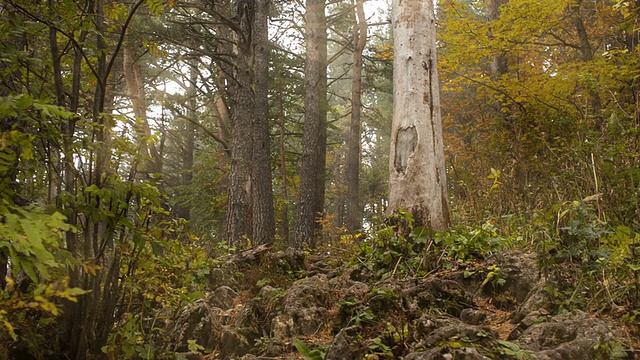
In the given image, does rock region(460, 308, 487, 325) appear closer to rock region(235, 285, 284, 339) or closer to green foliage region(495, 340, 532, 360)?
green foliage region(495, 340, 532, 360)

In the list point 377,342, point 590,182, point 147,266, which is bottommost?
point 377,342

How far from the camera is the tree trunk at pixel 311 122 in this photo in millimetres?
11617

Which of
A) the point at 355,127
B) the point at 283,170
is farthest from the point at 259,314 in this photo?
the point at 355,127

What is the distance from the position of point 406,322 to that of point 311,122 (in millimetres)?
9235

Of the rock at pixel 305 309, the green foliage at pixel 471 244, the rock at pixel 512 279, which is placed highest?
the green foliage at pixel 471 244

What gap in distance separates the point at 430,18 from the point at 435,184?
2108 mm

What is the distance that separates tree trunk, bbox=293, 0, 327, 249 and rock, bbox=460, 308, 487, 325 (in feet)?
25.0

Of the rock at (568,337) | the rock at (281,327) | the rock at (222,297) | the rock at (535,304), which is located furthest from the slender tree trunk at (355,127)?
the rock at (568,337)

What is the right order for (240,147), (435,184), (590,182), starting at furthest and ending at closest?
(240,147) < (435,184) < (590,182)

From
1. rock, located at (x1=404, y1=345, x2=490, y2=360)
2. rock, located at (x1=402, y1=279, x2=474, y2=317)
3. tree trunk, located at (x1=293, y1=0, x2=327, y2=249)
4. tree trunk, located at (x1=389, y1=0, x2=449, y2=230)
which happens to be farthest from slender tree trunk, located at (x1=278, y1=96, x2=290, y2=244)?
rock, located at (x1=404, y1=345, x2=490, y2=360)

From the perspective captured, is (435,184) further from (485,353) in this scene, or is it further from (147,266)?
(147,266)

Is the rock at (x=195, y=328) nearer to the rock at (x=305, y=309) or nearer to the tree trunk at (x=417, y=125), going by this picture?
the rock at (x=305, y=309)

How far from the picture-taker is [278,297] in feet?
13.8

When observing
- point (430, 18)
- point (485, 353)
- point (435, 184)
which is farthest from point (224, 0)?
point (485, 353)
